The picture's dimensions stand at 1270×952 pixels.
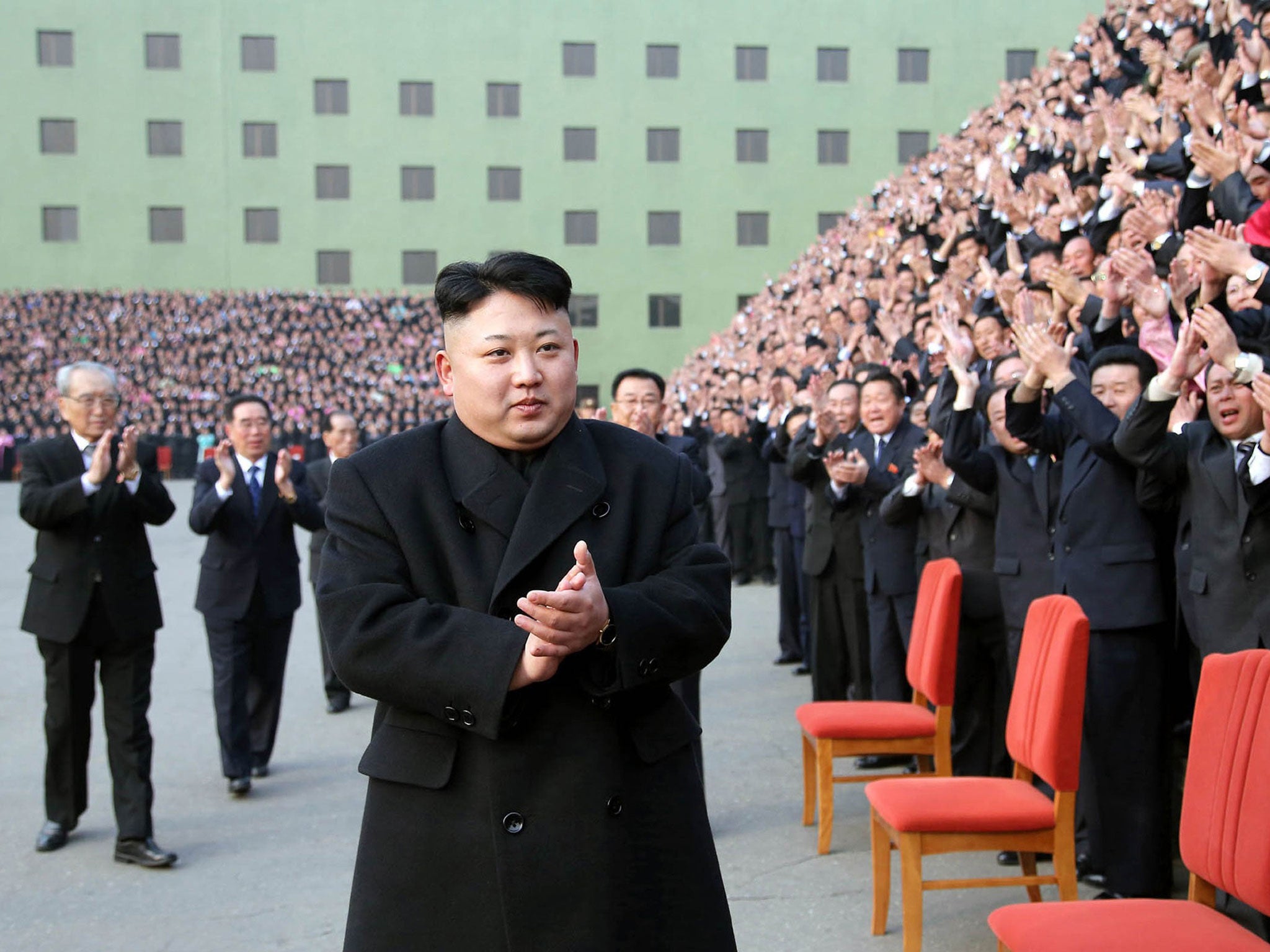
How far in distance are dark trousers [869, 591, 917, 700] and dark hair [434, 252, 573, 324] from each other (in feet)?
15.0

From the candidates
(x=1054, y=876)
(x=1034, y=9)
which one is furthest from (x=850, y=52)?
(x=1054, y=876)

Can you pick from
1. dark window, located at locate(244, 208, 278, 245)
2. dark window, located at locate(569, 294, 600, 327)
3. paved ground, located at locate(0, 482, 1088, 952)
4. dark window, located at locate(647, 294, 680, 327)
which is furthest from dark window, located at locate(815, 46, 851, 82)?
paved ground, located at locate(0, 482, 1088, 952)

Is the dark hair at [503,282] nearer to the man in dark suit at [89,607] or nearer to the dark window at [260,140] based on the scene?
the man in dark suit at [89,607]

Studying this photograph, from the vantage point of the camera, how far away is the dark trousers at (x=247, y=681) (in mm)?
6066

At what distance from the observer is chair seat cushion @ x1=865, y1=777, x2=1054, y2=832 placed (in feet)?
12.2

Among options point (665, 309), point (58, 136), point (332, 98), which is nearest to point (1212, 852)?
A: point (665, 309)

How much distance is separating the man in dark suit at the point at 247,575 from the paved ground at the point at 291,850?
31cm

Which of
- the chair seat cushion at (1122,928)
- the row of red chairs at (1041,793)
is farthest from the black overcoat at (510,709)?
the row of red chairs at (1041,793)

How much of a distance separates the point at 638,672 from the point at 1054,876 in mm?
2322

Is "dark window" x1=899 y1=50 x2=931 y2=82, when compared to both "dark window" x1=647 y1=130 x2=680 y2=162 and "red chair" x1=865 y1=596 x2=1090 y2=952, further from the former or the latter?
"red chair" x1=865 y1=596 x2=1090 y2=952

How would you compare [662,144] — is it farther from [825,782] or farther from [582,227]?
[825,782]

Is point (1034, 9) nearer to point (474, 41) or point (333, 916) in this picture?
point (474, 41)

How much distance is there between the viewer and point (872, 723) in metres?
4.99

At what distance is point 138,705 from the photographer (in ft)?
17.0
